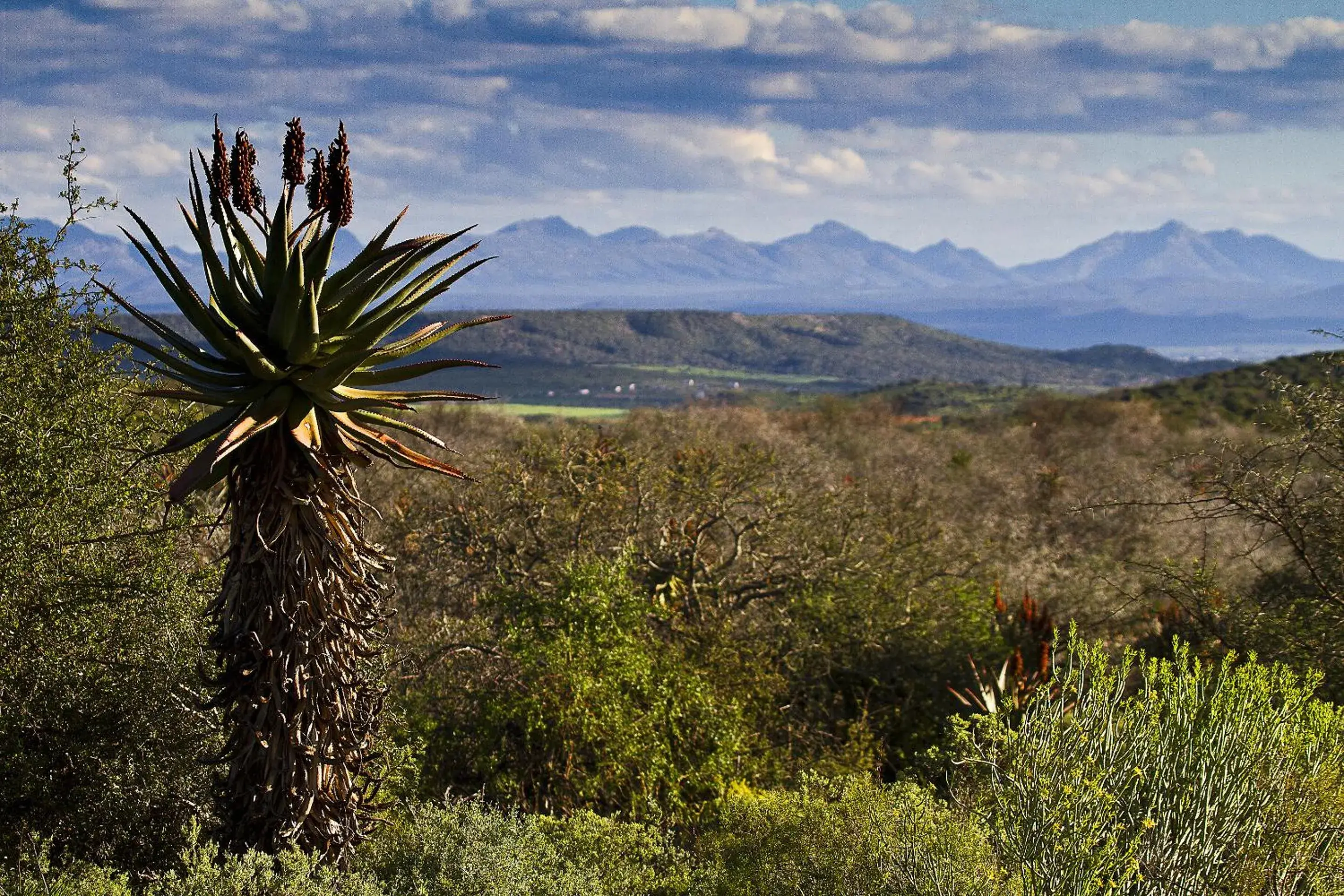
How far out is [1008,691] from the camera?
1416 cm

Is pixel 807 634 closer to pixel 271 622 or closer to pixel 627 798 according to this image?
pixel 627 798

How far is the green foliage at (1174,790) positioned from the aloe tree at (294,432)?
11.9 ft

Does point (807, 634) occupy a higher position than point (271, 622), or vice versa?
point (271, 622)

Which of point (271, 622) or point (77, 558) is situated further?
point (77, 558)

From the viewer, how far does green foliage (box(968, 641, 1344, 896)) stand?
18.8ft

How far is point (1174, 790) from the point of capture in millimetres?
6391

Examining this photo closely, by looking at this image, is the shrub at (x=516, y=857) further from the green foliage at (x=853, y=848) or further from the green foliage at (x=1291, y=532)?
Answer: the green foliage at (x=1291, y=532)

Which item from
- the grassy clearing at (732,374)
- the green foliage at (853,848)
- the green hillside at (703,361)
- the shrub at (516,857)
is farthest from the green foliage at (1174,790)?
the grassy clearing at (732,374)

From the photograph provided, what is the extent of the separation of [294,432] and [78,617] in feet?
13.3

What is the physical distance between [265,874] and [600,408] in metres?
108

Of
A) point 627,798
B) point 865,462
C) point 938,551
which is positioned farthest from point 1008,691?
point 865,462

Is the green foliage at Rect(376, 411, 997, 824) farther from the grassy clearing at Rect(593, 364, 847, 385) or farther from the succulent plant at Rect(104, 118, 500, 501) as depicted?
the grassy clearing at Rect(593, 364, 847, 385)

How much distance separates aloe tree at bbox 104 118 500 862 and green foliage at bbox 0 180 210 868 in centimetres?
213

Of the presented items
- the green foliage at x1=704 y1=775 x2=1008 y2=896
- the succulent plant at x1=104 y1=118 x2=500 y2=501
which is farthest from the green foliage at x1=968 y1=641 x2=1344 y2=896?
the succulent plant at x1=104 y1=118 x2=500 y2=501
